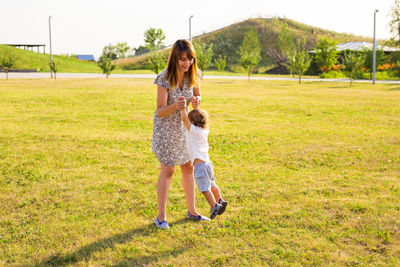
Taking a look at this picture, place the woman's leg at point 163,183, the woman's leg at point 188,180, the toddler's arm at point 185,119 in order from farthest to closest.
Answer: the woman's leg at point 188,180
the woman's leg at point 163,183
the toddler's arm at point 185,119

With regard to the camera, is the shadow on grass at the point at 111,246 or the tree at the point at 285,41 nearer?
the shadow on grass at the point at 111,246

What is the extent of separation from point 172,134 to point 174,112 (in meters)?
0.27

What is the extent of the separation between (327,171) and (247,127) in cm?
499

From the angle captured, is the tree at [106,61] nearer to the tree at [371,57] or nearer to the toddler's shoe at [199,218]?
the tree at [371,57]

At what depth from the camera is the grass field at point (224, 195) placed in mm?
4000

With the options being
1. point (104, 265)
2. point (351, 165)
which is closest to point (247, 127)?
point (351, 165)

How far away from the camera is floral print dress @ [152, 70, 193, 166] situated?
4.27 m

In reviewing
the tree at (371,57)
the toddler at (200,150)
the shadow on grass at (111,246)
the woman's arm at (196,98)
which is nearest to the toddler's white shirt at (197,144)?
the toddler at (200,150)

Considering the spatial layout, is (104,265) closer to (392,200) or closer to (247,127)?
(392,200)

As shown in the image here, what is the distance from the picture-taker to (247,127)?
469 inches

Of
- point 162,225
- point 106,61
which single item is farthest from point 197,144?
point 106,61

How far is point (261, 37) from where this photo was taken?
257 ft

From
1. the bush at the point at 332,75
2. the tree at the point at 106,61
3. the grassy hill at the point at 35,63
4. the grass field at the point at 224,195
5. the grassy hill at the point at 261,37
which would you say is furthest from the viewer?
the grassy hill at the point at 261,37

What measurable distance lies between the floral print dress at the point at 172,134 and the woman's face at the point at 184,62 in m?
0.19
